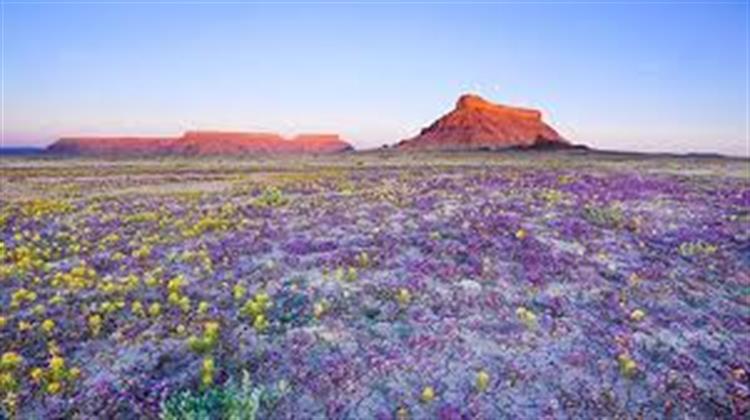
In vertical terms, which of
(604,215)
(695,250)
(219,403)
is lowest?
(219,403)

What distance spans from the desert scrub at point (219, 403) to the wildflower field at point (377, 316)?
38mm

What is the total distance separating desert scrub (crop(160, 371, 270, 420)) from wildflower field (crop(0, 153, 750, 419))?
1.5 inches

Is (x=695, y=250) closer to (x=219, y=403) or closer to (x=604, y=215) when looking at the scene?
(x=604, y=215)

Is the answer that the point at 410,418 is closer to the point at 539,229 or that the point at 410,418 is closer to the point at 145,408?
the point at 145,408

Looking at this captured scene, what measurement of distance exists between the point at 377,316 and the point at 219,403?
12.7ft

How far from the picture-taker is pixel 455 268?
15953 millimetres

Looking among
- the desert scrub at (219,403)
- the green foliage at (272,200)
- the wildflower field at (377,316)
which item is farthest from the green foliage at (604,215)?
the desert scrub at (219,403)

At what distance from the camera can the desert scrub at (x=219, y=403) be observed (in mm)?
9352

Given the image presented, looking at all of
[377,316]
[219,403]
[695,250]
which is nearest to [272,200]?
[695,250]

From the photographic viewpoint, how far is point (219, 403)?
983 centimetres

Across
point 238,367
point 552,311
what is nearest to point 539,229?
point 552,311

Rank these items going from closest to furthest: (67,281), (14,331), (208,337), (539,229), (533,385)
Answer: (533,385), (208,337), (14,331), (67,281), (539,229)

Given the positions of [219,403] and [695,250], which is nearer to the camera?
[219,403]

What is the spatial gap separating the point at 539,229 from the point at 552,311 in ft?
23.8
